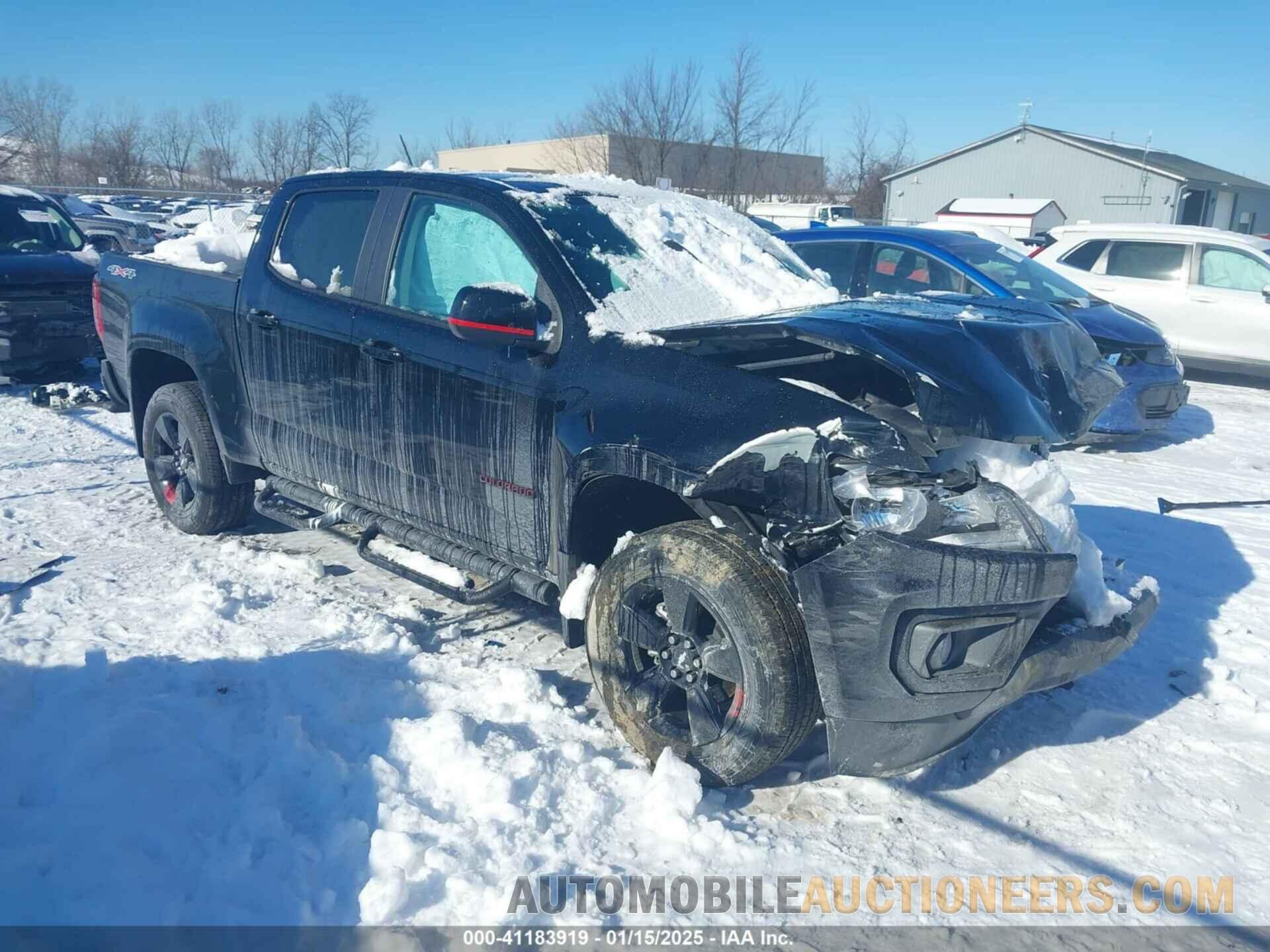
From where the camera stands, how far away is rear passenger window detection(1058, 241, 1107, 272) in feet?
38.6

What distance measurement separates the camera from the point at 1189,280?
11.3 metres

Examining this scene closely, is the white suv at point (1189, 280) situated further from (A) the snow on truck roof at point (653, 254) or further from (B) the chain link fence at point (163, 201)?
(B) the chain link fence at point (163, 201)

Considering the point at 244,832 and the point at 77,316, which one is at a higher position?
the point at 77,316

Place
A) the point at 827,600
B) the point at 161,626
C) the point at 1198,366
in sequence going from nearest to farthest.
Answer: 1. the point at 827,600
2. the point at 161,626
3. the point at 1198,366

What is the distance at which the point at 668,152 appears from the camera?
3189 cm

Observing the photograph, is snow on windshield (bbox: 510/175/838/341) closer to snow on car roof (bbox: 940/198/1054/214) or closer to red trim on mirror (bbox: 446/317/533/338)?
red trim on mirror (bbox: 446/317/533/338)

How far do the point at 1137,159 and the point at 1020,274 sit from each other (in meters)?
33.3

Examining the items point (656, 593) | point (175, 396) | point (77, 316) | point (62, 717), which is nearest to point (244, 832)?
point (62, 717)

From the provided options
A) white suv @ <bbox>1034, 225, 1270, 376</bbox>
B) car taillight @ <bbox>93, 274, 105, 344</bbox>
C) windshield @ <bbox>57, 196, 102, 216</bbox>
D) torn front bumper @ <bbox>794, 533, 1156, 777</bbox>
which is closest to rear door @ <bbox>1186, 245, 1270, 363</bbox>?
white suv @ <bbox>1034, 225, 1270, 376</bbox>

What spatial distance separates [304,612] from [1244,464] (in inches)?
282

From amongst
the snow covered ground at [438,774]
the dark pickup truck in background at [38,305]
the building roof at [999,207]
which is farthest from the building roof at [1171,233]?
the building roof at [999,207]

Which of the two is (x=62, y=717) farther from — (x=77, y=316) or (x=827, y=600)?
(x=77, y=316)

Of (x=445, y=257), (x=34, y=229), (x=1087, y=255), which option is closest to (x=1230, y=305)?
(x=1087, y=255)

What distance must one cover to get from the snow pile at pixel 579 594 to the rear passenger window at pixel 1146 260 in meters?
10.5
